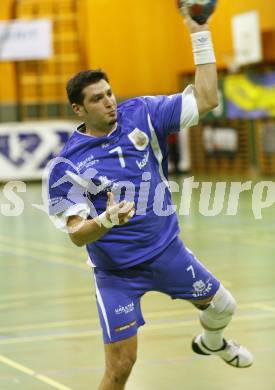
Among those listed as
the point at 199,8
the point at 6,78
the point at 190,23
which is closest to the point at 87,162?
the point at 190,23

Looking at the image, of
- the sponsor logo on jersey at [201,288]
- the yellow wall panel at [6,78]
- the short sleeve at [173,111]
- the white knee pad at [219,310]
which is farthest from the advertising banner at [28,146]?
the short sleeve at [173,111]

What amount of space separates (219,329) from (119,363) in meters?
1.24

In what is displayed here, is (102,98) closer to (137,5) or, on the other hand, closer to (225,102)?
(225,102)

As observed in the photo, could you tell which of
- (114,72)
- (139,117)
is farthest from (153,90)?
(139,117)

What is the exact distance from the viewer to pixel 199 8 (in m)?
5.70

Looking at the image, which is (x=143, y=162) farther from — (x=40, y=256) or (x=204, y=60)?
(x=40, y=256)

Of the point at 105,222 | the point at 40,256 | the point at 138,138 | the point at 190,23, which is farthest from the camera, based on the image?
the point at 40,256

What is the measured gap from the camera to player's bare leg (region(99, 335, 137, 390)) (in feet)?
19.3

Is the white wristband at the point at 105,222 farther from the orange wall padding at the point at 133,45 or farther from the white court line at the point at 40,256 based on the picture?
the orange wall padding at the point at 133,45

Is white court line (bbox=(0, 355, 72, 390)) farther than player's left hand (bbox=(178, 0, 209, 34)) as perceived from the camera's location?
Yes

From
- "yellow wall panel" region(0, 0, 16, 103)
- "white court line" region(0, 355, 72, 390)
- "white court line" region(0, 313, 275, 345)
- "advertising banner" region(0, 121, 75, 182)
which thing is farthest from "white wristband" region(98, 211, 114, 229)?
"yellow wall panel" region(0, 0, 16, 103)

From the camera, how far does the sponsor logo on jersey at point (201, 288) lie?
6.46 meters

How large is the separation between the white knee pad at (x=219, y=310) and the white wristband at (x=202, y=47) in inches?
64.1

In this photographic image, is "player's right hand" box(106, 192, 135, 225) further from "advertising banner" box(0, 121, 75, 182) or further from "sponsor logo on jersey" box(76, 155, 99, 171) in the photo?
"advertising banner" box(0, 121, 75, 182)
